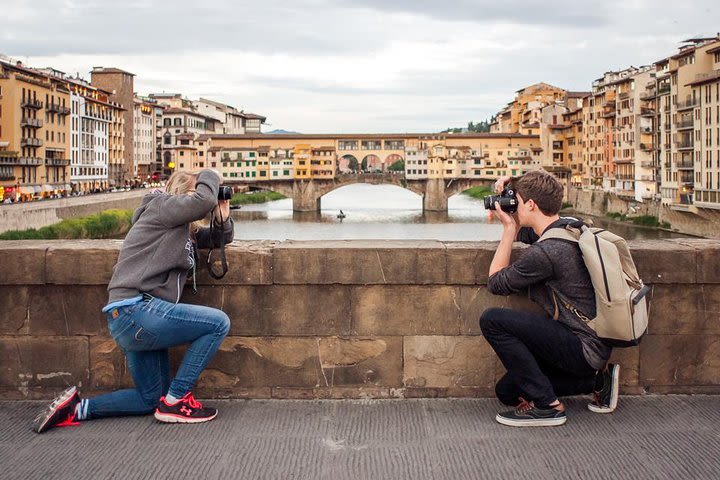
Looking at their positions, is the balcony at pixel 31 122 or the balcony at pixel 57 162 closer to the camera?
the balcony at pixel 31 122

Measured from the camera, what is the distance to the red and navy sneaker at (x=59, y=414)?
2.92m

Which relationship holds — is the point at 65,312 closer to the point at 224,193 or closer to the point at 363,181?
the point at 224,193

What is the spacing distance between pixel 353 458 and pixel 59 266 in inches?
56.5

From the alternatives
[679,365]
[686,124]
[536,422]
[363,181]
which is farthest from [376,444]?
[363,181]

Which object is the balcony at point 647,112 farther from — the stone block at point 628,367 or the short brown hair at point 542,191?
the short brown hair at point 542,191

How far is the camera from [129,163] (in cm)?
6894

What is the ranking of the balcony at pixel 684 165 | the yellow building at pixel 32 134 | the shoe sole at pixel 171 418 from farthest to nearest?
the yellow building at pixel 32 134, the balcony at pixel 684 165, the shoe sole at pixel 171 418

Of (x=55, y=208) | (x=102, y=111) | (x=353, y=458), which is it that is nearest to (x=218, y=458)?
(x=353, y=458)

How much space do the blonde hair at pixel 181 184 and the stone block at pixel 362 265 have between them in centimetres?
48

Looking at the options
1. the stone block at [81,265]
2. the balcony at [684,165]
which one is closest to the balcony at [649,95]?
the balcony at [684,165]

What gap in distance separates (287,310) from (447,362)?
65 cm

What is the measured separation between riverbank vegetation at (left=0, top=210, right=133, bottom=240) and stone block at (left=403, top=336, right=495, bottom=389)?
27503 millimetres

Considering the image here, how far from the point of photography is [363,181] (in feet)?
211

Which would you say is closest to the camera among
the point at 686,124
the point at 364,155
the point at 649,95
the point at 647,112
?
the point at 686,124
